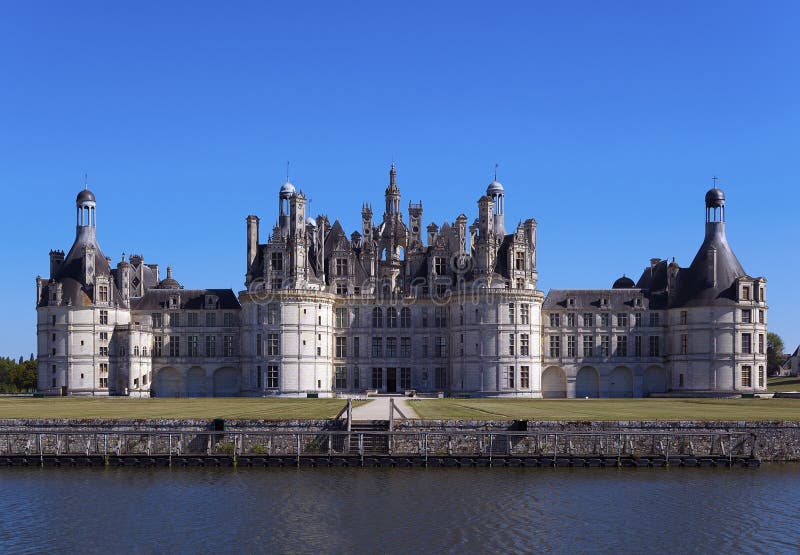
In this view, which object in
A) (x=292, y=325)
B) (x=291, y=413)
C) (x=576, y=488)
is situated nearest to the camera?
(x=576, y=488)

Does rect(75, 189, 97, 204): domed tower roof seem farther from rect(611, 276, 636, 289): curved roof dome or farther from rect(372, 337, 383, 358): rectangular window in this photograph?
rect(611, 276, 636, 289): curved roof dome

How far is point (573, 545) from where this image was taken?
105 feet

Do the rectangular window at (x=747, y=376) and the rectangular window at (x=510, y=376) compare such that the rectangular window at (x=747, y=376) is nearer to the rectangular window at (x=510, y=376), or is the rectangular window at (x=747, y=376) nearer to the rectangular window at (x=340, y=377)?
the rectangular window at (x=510, y=376)

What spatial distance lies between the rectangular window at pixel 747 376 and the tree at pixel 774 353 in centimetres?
6064

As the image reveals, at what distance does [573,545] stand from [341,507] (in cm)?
941

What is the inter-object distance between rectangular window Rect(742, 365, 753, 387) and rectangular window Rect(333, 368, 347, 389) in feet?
117

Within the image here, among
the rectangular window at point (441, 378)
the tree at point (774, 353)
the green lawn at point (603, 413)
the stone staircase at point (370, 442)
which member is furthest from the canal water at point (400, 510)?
the tree at point (774, 353)

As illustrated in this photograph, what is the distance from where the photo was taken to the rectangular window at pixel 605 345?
9206 centimetres

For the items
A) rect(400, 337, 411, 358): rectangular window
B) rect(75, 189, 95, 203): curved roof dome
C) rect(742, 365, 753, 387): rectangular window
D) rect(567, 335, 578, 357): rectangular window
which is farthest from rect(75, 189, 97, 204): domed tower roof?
rect(742, 365, 753, 387): rectangular window

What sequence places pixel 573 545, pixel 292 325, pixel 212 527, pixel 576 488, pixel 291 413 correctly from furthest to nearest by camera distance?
pixel 292 325 < pixel 291 413 < pixel 576 488 < pixel 212 527 < pixel 573 545

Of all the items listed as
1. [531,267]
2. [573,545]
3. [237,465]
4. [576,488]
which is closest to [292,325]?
[531,267]

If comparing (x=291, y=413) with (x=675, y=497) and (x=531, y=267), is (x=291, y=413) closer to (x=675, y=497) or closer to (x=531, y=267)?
(x=675, y=497)

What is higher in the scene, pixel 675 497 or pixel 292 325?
pixel 292 325

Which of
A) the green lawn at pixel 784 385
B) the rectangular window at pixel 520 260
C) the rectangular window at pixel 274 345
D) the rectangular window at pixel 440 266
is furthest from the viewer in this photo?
the green lawn at pixel 784 385
